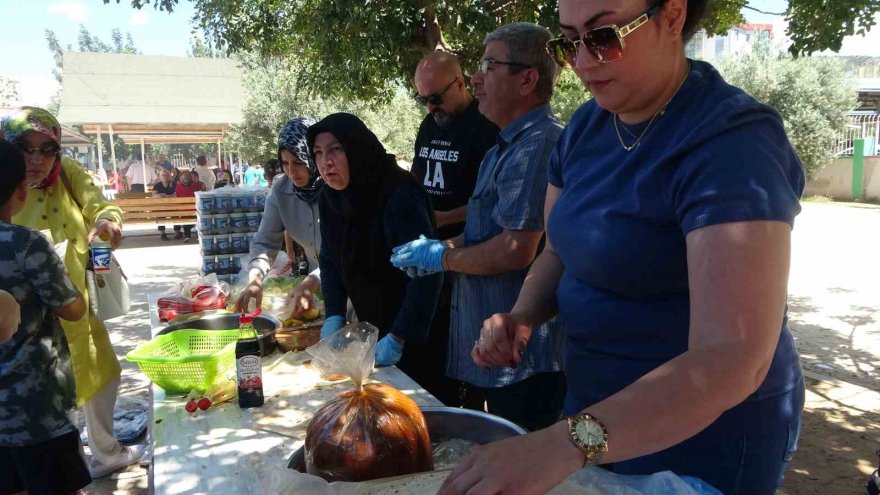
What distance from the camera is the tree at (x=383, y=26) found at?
4.91 m

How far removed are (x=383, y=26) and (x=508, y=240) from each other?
13.6 ft

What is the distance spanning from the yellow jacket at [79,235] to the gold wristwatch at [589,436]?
10.2ft

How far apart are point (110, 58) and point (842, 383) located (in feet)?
96.2

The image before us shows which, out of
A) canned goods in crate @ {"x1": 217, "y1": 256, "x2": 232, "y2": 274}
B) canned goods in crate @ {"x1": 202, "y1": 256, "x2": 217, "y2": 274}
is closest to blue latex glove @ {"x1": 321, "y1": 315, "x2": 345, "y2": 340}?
canned goods in crate @ {"x1": 217, "y1": 256, "x2": 232, "y2": 274}

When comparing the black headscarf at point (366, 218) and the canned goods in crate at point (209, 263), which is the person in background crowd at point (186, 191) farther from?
the black headscarf at point (366, 218)

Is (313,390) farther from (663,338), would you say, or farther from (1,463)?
(1,463)

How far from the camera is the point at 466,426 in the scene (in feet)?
4.98

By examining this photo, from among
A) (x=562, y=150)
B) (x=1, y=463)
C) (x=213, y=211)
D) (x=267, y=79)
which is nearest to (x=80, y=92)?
(x=267, y=79)

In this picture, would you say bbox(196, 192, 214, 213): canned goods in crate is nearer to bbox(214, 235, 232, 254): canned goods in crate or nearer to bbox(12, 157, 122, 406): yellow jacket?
bbox(214, 235, 232, 254): canned goods in crate

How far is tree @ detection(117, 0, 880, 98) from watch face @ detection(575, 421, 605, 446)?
406 centimetres

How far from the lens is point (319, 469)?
123 centimetres

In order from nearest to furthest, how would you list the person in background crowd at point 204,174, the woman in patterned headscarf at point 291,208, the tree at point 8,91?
the woman in patterned headscarf at point 291,208 → the person in background crowd at point 204,174 → the tree at point 8,91

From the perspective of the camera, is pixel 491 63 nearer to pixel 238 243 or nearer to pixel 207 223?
pixel 238 243

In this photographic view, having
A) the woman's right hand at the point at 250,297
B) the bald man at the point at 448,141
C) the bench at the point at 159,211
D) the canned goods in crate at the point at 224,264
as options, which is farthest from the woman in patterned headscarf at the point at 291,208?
the bench at the point at 159,211
